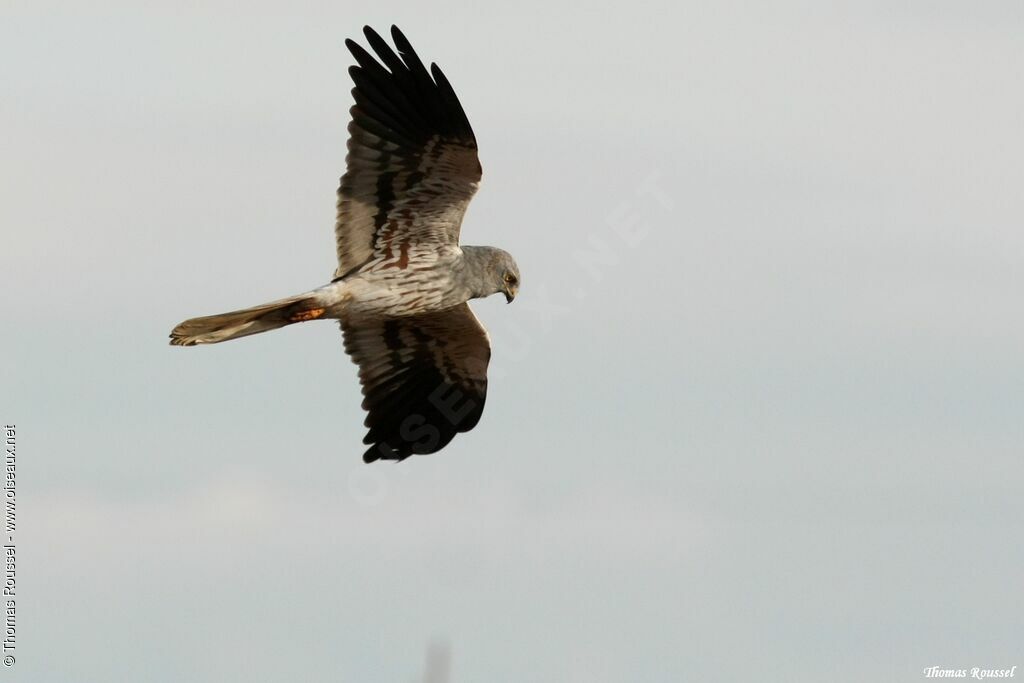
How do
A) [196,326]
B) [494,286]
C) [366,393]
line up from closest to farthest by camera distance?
1. [196,326]
2. [494,286]
3. [366,393]

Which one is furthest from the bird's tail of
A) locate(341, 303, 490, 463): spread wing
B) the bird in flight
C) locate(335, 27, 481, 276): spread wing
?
locate(341, 303, 490, 463): spread wing

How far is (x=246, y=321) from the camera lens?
18875 mm

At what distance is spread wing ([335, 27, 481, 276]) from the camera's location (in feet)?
61.1

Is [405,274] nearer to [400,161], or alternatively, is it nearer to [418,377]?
[400,161]

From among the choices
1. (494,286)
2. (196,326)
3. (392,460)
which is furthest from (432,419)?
(196,326)

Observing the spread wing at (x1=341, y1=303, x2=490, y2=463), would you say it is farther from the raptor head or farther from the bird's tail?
the bird's tail

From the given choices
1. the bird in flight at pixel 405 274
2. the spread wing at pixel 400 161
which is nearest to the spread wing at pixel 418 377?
the bird in flight at pixel 405 274

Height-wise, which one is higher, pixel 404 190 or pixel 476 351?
pixel 404 190

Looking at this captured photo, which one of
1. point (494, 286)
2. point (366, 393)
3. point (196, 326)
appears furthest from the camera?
point (366, 393)

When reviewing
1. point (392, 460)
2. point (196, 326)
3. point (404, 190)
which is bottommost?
point (392, 460)

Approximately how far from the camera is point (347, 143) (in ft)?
63.0

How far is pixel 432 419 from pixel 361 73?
13.9ft

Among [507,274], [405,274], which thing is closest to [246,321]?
[405,274]

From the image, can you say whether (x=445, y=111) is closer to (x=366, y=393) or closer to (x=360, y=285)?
(x=360, y=285)
